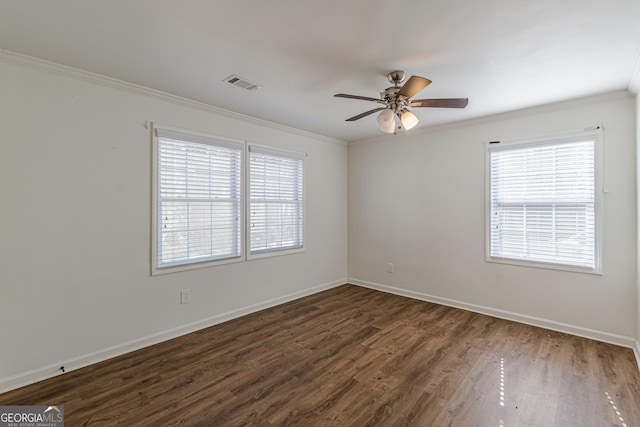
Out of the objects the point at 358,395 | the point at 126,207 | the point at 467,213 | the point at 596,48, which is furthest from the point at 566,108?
the point at 126,207

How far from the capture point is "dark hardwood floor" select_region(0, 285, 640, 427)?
6.41 ft

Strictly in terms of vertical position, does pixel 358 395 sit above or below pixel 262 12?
below

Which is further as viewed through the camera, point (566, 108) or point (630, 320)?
point (566, 108)

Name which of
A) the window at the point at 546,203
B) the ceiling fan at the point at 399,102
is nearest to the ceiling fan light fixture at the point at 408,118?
→ the ceiling fan at the point at 399,102

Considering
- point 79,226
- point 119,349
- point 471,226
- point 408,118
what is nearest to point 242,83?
point 408,118

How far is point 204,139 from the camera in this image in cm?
330

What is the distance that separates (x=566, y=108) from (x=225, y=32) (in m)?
3.48

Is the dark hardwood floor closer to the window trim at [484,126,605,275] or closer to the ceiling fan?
the window trim at [484,126,605,275]

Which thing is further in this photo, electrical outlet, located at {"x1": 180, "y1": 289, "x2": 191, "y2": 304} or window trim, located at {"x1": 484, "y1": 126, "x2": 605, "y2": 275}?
electrical outlet, located at {"x1": 180, "y1": 289, "x2": 191, "y2": 304}

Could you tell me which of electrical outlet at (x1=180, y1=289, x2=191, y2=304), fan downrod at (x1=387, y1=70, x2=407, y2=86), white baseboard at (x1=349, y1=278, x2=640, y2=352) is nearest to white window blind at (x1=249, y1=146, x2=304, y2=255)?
electrical outlet at (x1=180, y1=289, x2=191, y2=304)

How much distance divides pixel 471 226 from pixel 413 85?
7.95 ft

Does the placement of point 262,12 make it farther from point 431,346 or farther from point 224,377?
point 431,346

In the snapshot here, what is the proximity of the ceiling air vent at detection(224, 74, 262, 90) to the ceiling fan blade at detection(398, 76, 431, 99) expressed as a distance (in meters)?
1.34

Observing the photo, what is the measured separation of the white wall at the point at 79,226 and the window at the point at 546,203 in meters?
3.43
